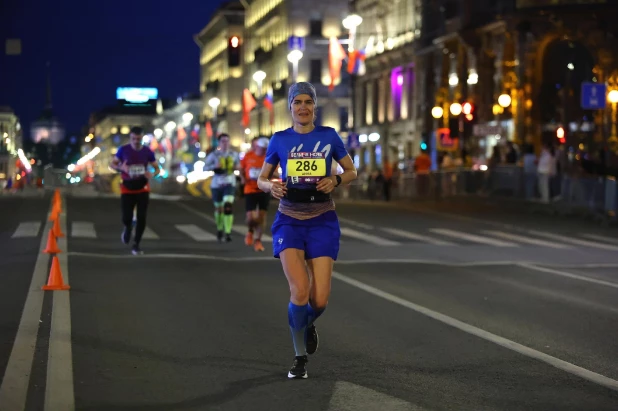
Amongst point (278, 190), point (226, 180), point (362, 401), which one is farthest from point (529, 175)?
point (362, 401)

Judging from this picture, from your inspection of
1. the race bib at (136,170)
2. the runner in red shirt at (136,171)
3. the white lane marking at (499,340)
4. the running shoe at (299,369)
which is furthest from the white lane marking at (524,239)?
the running shoe at (299,369)

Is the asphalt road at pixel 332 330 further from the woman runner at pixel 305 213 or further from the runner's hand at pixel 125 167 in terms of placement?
the runner's hand at pixel 125 167

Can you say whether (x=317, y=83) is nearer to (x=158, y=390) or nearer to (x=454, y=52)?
(x=454, y=52)

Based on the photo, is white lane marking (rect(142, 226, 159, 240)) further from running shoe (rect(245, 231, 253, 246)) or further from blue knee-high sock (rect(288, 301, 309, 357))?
blue knee-high sock (rect(288, 301, 309, 357))

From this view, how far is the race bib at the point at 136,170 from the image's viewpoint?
18.5 m

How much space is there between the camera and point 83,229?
25.1 meters

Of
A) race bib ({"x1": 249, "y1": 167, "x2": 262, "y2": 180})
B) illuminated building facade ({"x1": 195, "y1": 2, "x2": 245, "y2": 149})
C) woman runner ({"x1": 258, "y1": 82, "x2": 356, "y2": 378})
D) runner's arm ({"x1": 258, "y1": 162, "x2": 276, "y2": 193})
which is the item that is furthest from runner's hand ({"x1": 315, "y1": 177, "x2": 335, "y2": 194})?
illuminated building facade ({"x1": 195, "y1": 2, "x2": 245, "y2": 149})

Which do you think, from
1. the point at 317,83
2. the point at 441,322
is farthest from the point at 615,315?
the point at 317,83

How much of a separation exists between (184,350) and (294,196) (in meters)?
1.73

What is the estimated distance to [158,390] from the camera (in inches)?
299

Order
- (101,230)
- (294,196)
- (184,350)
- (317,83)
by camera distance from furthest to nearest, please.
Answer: (317,83), (101,230), (184,350), (294,196)

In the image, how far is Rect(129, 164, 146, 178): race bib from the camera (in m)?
18.5

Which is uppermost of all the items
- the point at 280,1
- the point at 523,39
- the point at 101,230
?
the point at 280,1

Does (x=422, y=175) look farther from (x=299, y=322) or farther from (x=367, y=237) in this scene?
(x=299, y=322)
